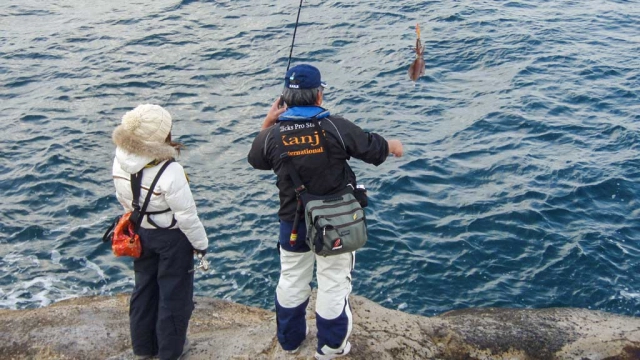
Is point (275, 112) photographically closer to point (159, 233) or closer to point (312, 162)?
point (312, 162)

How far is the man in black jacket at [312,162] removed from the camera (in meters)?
5.44

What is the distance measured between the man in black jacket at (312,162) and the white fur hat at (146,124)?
2.49ft

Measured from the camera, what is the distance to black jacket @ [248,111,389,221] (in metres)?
5.44

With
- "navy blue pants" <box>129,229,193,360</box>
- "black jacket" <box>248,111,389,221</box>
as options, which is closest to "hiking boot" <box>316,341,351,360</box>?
"navy blue pants" <box>129,229,193,360</box>

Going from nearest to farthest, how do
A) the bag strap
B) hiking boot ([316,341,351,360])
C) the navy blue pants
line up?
the bag strap
the navy blue pants
hiking boot ([316,341,351,360])

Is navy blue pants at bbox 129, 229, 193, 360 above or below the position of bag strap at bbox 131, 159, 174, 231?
below

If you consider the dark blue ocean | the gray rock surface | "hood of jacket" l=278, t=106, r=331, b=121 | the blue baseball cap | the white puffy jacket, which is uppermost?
the blue baseball cap

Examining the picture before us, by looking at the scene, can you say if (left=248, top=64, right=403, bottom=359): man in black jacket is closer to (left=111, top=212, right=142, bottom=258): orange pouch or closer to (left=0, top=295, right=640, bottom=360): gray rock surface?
(left=0, top=295, right=640, bottom=360): gray rock surface

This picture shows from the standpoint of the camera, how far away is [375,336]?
6.69m

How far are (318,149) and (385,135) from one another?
8359 millimetres

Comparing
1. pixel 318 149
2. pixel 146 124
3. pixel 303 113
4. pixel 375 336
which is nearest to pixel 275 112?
pixel 303 113

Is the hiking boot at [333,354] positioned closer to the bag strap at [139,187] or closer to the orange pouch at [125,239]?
the orange pouch at [125,239]

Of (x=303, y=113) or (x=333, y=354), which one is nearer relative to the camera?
(x=303, y=113)

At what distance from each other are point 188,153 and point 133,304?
772cm
